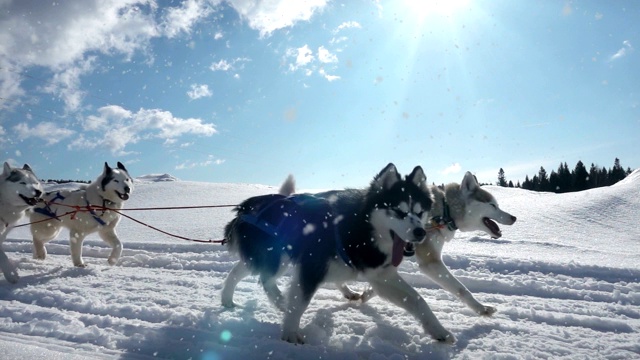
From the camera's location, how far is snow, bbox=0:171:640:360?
2.69 metres

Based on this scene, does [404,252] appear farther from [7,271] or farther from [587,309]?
[7,271]

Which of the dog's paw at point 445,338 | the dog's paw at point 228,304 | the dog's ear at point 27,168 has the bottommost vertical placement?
the dog's paw at point 228,304

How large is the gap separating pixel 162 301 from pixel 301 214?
1566 millimetres

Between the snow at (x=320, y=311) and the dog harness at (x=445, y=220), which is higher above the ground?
the dog harness at (x=445, y=220)

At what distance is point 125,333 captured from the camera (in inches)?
114

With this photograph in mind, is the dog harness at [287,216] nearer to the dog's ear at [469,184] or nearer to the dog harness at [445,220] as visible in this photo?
the dog harness at [445,220]

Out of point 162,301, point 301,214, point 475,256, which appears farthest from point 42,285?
point 475,256

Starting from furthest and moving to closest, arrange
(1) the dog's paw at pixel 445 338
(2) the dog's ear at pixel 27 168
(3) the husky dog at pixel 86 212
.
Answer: (3) the husky dog at pixel 86 212 < (2) the dog's ear at pixel 27 168 < (1) the dog's paw at pixel 445 338

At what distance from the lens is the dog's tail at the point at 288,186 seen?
14.3ft

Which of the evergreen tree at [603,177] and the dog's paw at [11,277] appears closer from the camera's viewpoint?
the dog's paw at [11,277]

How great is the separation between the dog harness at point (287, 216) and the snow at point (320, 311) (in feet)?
2.38

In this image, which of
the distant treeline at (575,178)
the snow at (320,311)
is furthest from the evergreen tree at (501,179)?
the snow at (320,311)

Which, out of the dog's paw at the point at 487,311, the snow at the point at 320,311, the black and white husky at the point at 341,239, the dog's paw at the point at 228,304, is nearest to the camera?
the snow at the point at 320,311

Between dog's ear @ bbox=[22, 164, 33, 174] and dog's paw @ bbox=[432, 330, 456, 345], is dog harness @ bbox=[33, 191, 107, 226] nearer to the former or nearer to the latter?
dog's ear @ bbox=[22, 164, 33, 174]
